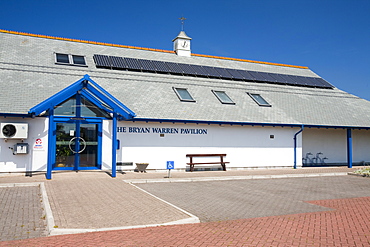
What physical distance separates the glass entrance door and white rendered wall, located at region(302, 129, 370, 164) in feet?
42.7

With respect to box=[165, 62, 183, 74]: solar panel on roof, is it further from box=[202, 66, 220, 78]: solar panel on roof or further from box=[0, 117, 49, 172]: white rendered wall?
box=[0, 117, 49, 172]: white rendered wall

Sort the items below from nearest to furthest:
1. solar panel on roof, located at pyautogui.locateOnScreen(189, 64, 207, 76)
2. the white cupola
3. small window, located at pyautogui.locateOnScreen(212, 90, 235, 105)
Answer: small window, located at pyautogui.locateOnScreen(212, 90, 235, 105) < solar panel on roof, located at pyautogui.locateOnScreen(189, 64, 207, 76) < the white cupola

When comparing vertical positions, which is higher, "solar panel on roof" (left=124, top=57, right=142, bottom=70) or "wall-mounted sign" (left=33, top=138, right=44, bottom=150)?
"solar panel on roof" (left=124, top=57, right=142, bottom=70)

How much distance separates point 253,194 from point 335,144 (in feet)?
45.5

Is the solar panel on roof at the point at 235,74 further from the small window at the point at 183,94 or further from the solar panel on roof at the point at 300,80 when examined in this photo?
the small window at the point at 183,94

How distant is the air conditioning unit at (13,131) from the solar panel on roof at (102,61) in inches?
282

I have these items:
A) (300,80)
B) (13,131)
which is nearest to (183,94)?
(13,131)

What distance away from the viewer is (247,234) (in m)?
6.78

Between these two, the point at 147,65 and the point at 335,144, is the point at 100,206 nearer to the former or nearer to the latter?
the point at 147,65

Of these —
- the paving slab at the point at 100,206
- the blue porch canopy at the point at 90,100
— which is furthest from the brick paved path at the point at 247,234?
the blue porch canopy at the point at 90,100

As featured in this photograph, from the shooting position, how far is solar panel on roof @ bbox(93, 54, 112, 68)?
2064 centimetres

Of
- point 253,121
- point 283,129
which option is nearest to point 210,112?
point 253,121

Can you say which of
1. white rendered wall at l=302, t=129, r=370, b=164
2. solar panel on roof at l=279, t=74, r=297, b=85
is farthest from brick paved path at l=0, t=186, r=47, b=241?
solar panel on roof at l=279, t=74, r=297, b=85

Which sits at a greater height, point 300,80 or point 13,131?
point 300,80
